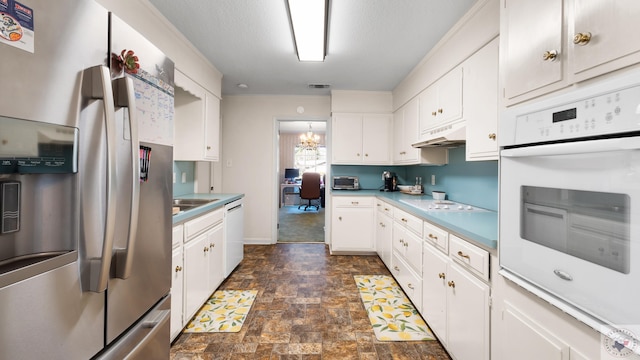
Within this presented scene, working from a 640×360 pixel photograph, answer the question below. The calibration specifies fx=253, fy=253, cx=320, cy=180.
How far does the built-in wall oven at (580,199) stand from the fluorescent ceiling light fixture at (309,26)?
1461 millimetres

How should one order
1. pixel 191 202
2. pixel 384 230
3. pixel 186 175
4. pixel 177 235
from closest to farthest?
1. pixel 177 235
2. pixel 191 202
3. pixel 186 175
4. pixel 384 230

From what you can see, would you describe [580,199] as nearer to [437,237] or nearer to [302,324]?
[437,237]

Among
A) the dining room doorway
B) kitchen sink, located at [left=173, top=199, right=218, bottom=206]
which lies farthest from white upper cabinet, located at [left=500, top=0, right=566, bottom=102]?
the dining room doorway

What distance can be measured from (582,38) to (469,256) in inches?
40.8

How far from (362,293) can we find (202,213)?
1.67 meters

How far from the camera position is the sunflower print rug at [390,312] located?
1.87 metres

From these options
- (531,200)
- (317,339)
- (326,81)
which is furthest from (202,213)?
(326,81)

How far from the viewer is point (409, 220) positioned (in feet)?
7.39

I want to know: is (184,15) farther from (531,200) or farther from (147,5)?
(531,200)

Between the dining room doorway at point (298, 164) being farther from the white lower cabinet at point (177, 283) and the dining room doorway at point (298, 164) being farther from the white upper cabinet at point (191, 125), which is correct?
the white lower cabinet at point (177, 283)

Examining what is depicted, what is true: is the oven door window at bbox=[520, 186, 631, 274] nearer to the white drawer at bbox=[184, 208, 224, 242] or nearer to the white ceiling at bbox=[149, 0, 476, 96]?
the white ceiling at bbox=[149, 0, 476, 96]

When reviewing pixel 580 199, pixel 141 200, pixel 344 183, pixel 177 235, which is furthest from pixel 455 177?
pixel 141 200

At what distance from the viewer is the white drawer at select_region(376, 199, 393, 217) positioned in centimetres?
288

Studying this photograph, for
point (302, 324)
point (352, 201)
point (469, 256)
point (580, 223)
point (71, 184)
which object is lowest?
point (302, 324)
